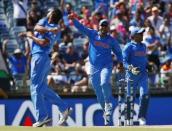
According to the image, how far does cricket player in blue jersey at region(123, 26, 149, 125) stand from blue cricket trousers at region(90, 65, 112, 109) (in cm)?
45

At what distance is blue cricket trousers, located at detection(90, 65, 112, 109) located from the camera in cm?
1485

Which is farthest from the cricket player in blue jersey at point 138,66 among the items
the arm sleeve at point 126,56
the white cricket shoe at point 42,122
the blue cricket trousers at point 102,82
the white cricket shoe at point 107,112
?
the white cricket shoe at point 42,122

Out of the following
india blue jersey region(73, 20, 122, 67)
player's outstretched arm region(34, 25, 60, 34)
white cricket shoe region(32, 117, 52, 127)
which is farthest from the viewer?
india blue jersey region(73, 20, 122, 67)

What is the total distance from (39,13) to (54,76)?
12.8 feet

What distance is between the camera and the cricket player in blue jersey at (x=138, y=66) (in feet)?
50.0

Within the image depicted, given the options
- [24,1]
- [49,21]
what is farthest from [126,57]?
[24,1]

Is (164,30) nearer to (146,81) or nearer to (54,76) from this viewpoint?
(54,76)

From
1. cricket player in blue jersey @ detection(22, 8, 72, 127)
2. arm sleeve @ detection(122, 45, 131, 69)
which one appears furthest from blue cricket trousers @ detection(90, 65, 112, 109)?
cricket player in blue jersey @ detection(22, 8, 72, 127)

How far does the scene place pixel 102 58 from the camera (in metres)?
15.0

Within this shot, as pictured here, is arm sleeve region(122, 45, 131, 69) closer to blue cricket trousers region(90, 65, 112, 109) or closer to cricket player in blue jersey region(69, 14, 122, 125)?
cricket player in blue jersey region(69, 14, 122, 125)

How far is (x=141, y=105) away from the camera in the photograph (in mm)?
15352

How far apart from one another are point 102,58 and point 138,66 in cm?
75

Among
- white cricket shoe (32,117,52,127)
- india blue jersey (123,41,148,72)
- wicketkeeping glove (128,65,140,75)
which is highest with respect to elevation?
india blue jersey (123,41,148,72)

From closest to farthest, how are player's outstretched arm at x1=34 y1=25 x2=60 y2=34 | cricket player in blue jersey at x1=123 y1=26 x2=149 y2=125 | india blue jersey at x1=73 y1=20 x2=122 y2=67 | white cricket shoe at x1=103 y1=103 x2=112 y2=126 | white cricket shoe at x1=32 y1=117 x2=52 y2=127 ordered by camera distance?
white cricket shoe at x1=32 y1=117 x2=52 y2=127 → player's outstretched arm at x1=34 y1=25 x2=60 y2=34 → white cricket shoe at x1=103 y1=103 x2=112 y2=126 → india blue jersey at x1=73 y1=20 x2=122 y2=67 → cricket player in blue jersey at x1=123 y1=26 x2=149 y2=125
